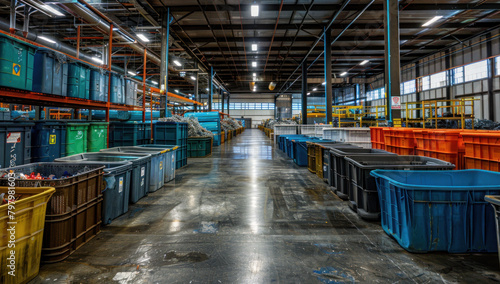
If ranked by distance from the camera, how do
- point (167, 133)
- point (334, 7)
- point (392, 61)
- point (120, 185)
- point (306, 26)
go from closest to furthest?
point (120, 185), point (167, 133), point (392, 61), point (334, 7), point (306, 26)

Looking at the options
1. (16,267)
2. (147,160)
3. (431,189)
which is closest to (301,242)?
(431,189)

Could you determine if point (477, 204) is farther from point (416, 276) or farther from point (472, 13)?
point (472, 13)

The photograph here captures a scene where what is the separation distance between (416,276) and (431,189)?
946mm

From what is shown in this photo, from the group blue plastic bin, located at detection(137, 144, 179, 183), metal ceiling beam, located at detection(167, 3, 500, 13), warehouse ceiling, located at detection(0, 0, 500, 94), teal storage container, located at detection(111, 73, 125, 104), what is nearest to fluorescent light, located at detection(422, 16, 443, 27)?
warehouse ceiling, located at detection(0, 0, 500, 94)

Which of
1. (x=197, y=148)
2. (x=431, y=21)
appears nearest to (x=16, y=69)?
(x=197, y=148)

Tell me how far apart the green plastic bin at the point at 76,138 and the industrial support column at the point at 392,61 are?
31.9 ft

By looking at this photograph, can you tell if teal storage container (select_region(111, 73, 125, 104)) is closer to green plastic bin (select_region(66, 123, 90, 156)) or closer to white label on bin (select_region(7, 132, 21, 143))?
green plastic bin (select_region(66, 123, 90, 156))

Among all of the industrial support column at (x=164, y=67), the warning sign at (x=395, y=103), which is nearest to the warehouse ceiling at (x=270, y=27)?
the industrial support column at (x=164, y=67)

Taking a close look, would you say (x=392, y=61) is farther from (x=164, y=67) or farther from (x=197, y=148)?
(x=164, y=67)

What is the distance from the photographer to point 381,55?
66.8 feet

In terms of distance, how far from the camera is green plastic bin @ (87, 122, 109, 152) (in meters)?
5.64

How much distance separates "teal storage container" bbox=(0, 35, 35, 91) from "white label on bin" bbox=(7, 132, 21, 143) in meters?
0.81

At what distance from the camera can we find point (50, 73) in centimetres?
441

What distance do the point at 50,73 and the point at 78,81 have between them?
0.70m
